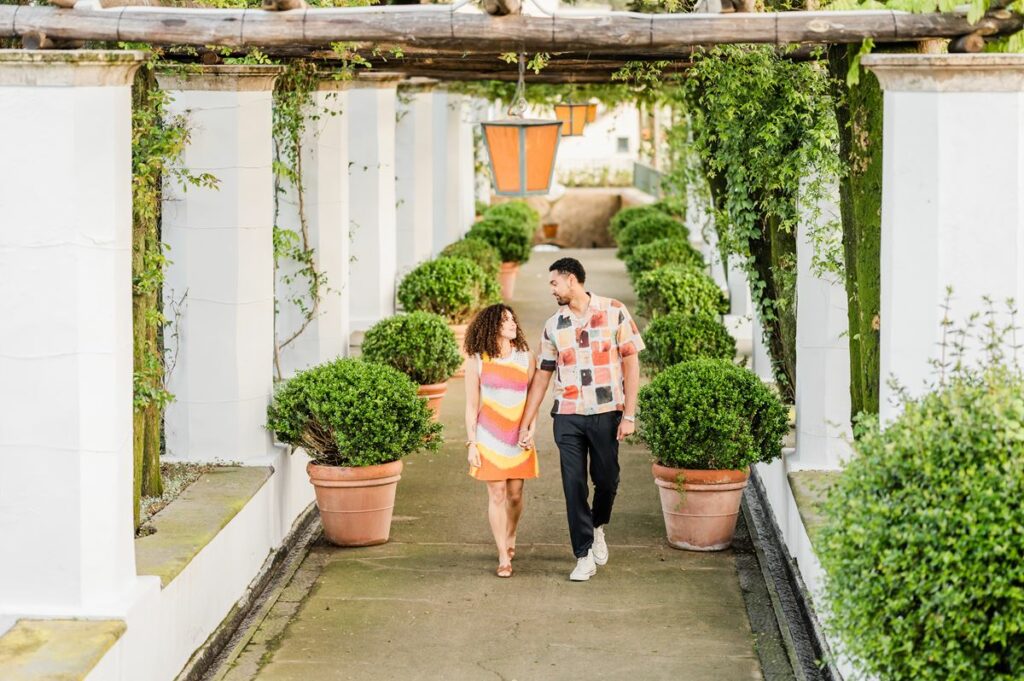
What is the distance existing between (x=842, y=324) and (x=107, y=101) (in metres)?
4.66

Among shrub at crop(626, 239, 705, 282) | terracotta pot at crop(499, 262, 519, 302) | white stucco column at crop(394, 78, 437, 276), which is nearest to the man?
shrub at crop(626, 239, 705, 282)

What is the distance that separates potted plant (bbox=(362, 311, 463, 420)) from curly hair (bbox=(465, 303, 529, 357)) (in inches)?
141

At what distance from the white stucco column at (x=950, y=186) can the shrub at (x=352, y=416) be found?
12.0 ft

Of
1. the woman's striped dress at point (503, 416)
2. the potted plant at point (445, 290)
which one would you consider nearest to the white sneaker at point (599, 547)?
the woman's striped dress at point (503, 416)

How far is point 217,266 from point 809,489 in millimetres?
3626

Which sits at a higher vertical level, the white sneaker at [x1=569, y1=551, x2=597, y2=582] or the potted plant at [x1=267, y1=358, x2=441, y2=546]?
the potted plant at [x1=267, y1=358, x2=441, y2=546]

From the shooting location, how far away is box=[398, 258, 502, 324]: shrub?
49.2 feet

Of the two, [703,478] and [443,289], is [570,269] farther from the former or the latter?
[443,289]

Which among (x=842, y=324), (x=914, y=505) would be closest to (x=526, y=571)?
(x=842, y=324)

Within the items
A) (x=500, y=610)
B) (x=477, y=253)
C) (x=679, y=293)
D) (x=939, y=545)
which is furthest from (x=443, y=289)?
(x=939, y=545)

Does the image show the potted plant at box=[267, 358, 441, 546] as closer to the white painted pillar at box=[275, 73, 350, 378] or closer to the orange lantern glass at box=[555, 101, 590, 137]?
the white painted pillar at box=[275, 73, 350, 378]

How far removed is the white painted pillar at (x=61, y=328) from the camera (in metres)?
6.04

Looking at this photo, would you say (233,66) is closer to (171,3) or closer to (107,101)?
(171,3)

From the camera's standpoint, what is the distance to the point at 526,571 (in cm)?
879
